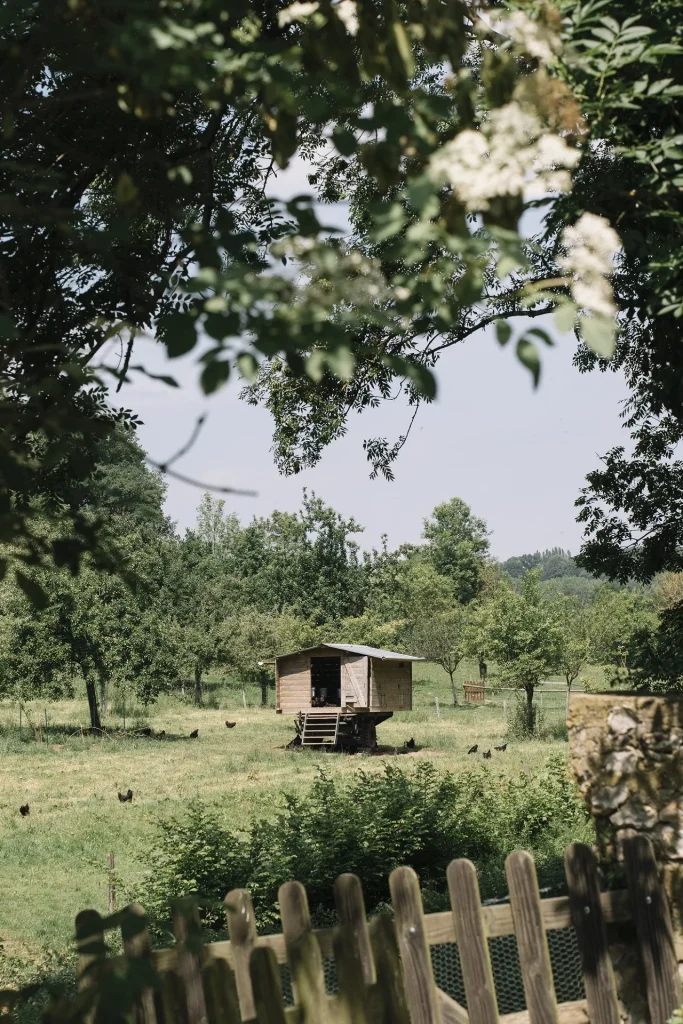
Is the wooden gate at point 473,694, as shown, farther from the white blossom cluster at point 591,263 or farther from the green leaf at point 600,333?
the green leaf at point 600,333

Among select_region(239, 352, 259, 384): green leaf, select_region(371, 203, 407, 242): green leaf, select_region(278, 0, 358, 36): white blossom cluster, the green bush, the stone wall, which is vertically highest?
select_region(278, 0, 358, 36): white blossom cluster

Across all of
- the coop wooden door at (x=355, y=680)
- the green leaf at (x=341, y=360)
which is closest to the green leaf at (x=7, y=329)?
the green leaf at (x=341, y=360)

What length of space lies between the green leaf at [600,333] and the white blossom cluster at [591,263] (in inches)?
1.2

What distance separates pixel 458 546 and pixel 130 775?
64.3 m

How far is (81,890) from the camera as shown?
49.8 ft

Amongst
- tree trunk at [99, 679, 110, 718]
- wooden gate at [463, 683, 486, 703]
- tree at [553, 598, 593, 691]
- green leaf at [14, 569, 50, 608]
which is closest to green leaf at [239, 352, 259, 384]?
green leaf at [14, 569, 50, 608]

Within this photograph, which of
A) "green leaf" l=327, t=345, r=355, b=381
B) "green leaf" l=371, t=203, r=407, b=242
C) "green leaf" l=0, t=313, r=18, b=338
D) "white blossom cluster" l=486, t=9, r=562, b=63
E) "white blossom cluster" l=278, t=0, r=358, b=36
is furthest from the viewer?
"white blossom cluster" l=486, t=9, r=562, b=63

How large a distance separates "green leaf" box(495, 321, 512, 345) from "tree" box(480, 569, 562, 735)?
3767 centimetres

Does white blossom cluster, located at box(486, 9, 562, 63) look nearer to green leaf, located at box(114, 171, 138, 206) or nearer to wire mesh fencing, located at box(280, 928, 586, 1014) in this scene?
green leaf, located at box(114, 171, 138, 206)

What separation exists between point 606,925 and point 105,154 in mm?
4907

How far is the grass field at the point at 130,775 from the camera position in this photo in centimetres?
1516

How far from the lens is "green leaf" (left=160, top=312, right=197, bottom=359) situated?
1.83 meters

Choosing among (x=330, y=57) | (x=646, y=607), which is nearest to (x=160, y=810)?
(x=330, y=57)

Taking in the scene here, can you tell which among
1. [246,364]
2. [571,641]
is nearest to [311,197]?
[246,364]
